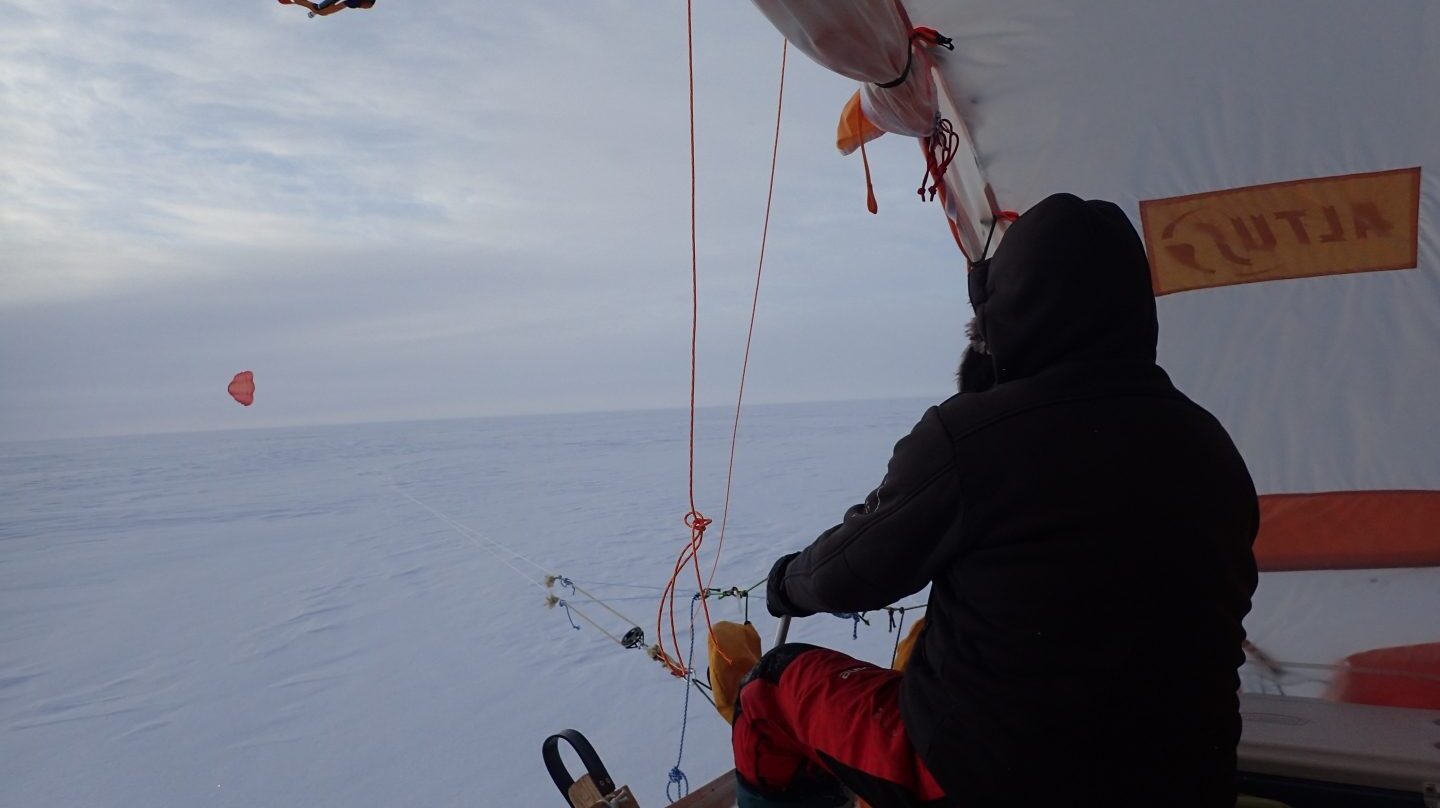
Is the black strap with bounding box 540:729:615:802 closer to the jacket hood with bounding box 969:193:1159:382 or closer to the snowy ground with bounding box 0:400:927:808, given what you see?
the jacket hood with bounding box 969:193:1159:382

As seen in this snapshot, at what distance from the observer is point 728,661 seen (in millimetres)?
1790

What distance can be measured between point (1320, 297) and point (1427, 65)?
2.01 ft

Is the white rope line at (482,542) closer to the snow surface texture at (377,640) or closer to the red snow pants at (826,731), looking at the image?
the snow surface texture at (377,640)

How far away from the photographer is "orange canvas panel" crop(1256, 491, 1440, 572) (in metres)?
2.29

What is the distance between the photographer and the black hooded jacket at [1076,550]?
0.97 metres

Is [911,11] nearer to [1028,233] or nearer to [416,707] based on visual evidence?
[1028,233]

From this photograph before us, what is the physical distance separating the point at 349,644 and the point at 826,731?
4405 millimetres

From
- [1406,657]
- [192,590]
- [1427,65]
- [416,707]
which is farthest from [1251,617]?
[192,590]

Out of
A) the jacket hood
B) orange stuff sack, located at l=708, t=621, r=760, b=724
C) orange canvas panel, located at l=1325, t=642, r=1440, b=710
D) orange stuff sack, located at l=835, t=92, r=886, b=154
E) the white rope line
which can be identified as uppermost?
orange stuff sack, located at l=835, t=92, r=886, b=154

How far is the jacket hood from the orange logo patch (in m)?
1.55

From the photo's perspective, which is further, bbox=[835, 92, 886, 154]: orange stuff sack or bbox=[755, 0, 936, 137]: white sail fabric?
bbox=[835, 92, 886, 154]: orange stuff sack

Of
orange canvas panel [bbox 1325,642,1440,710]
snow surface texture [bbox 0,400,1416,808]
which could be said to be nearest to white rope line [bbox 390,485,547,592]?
snow surface texture [bbox 0,400,1416,808]

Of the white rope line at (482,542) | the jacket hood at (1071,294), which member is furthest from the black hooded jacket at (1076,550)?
the white rope line at (482,542)

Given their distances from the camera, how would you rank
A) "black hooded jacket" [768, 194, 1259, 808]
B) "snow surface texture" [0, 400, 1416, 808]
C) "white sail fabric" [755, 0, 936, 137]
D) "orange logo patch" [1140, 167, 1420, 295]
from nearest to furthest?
"black hooded jacket" [768, 194, 1259, 808]
"white sail fabric" [755, 0, 936, 137]
"orange logo patch" [1140, 167, 1420, 295]
"snow surface texture" [0, 400, 1416, 808]
